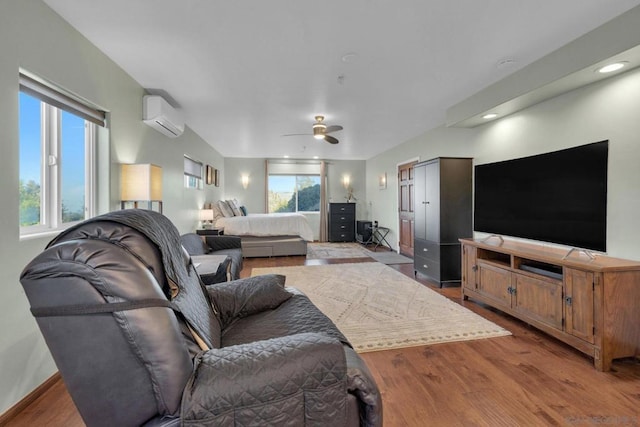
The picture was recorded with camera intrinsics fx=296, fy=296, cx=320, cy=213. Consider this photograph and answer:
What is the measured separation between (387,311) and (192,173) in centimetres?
399

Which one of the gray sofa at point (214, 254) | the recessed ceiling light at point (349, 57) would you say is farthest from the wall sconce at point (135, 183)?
the recessed ceiling light at point (349, 57)

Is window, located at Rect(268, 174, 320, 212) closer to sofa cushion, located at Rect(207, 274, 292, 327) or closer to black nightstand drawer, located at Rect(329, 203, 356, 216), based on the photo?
black nightstand drawer, located at Rect(329, 203, 356, 216)

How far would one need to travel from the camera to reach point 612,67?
218 centimetres

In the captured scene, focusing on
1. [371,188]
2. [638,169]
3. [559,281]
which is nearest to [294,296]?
[559,281]

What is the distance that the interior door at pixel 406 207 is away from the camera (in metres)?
6.04

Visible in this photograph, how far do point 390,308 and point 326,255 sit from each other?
126 inches

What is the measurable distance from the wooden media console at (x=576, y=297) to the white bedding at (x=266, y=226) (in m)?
3.72

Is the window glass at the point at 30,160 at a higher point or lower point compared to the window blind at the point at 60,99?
lower

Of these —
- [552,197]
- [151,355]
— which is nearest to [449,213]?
[552,197]

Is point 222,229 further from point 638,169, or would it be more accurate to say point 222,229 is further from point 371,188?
point 638,169

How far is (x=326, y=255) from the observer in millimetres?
6246

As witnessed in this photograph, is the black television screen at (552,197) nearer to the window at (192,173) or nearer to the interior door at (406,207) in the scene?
the interior door at (406,207)

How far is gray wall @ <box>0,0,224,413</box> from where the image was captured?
1.59m

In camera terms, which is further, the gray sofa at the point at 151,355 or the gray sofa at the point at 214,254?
the gray sofa at the point at 214,254
